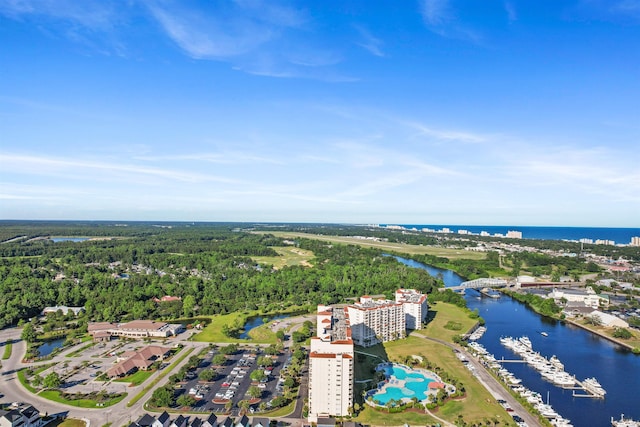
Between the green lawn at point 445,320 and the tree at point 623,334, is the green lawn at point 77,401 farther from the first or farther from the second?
the tree at point 623,334

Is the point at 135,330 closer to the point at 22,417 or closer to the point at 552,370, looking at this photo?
the point at 22,417

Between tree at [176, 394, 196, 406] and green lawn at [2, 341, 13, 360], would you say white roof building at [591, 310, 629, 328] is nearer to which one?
tree at [176, 394, 196, 406]

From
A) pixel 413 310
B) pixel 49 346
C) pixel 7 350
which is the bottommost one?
pixel 49 346

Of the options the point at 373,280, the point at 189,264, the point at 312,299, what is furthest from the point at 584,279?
the point at 189,264

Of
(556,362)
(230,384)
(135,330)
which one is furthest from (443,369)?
(135,330)

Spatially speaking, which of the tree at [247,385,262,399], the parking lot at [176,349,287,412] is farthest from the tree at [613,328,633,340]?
the tree at [247,385,262,399]

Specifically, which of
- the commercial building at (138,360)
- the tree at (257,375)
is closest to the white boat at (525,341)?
the tree at (257,375)
